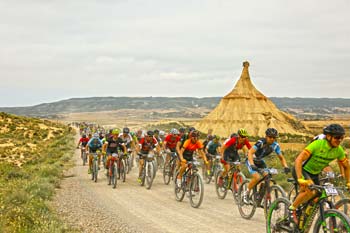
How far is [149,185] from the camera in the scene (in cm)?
1525

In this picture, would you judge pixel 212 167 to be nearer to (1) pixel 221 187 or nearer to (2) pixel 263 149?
(1) pixel 221 187

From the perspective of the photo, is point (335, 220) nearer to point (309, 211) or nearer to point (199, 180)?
point (309, 211)

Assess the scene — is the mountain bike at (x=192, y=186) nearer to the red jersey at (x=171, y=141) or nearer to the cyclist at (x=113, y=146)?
the red jersey at (x=171, y=141)

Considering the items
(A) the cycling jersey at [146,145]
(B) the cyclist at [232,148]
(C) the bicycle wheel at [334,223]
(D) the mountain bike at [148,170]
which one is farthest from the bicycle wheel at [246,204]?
(A) the cycling jersey at [146,145]

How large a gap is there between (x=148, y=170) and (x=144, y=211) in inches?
168

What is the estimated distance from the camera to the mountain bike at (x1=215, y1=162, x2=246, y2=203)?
11.6 m

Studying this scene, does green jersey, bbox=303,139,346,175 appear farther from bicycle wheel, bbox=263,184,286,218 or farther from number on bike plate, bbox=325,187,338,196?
bicycle wheel, bbox=263,184,286,218

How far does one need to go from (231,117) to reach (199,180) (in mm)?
49180

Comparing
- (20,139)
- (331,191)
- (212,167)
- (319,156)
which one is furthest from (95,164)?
(20,139)

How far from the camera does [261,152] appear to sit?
9.66 meters

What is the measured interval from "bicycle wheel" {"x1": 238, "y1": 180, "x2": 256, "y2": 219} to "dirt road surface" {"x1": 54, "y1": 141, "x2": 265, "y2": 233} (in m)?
0.18

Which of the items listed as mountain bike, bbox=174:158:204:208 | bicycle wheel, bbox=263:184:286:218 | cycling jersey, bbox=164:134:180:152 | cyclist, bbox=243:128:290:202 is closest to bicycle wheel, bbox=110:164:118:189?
cycling jersey, bbox=164:134:180:152

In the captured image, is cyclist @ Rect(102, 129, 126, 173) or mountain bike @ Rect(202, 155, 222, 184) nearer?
mountain bike @ Rect(202, 155, 222, 184)

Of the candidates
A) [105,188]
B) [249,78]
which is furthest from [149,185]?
[249,78]
